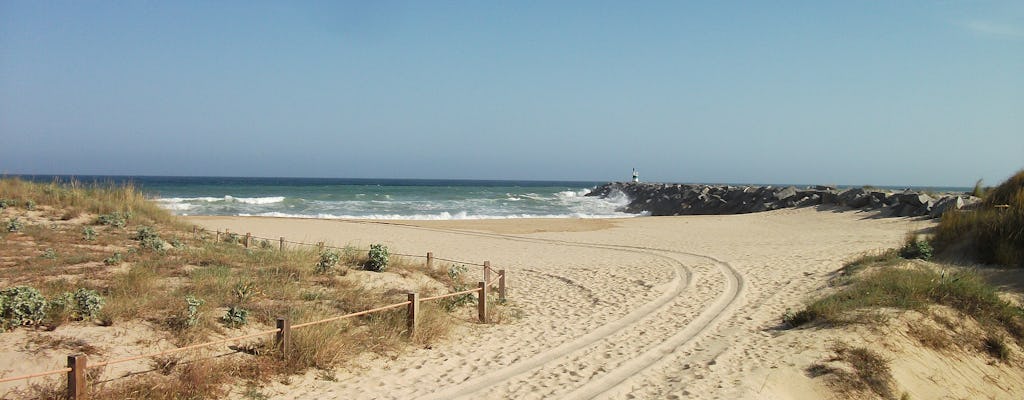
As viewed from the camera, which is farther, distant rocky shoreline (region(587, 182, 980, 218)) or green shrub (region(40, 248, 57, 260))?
distant rocky shoreline (region(587, 182, 980, 218))

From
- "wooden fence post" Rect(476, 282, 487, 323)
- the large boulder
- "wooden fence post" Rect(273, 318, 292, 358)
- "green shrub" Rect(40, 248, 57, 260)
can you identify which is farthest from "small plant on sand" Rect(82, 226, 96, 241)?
the large boulder

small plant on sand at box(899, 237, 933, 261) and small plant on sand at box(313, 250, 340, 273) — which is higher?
small plant on sand at box(899, 237, 933, 261)

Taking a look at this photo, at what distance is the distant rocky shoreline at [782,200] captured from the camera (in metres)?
23.7

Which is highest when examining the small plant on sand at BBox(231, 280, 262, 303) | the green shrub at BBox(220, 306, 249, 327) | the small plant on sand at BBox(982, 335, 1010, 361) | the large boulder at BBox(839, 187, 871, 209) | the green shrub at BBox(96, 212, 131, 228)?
the large boulder at BBox(839, 187, 871, 209)

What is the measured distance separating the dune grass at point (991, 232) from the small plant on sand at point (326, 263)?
40.4 feet

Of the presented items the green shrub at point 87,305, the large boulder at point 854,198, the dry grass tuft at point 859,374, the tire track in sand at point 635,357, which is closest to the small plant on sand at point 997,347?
the dry grass tuft at point 859,374

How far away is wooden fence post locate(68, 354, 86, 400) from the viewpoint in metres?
5.06

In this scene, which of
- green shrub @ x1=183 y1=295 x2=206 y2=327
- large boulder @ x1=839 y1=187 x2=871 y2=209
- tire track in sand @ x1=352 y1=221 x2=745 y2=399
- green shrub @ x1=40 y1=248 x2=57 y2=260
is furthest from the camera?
large boulder @ x1=839 y1=187 x2=871 y2=209

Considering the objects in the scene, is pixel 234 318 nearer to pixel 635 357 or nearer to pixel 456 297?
pixel 456 297

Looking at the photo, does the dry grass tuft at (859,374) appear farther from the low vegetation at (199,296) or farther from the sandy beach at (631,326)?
the low vegetation at (199,296)

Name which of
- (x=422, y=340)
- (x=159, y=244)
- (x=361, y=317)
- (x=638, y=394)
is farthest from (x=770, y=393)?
(x=159, y=244)

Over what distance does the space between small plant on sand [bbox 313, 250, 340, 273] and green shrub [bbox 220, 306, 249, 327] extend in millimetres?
3109

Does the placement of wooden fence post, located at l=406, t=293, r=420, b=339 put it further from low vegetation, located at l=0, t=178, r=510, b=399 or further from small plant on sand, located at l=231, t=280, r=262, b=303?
small plant on sand, located at l=231, t=280, r=262, b=303

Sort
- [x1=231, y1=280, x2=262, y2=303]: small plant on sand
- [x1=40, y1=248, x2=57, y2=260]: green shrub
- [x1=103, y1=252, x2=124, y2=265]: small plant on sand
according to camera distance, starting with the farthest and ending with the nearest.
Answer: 1. [x1=40, y1=248, x2=57, y2=260]: green shrub
2. [x1=103, y1=252, x2=124, y2=265]: small plant on sand
3. [x1=231, y1=280, x2=262, y2=303]: small plant on sand
